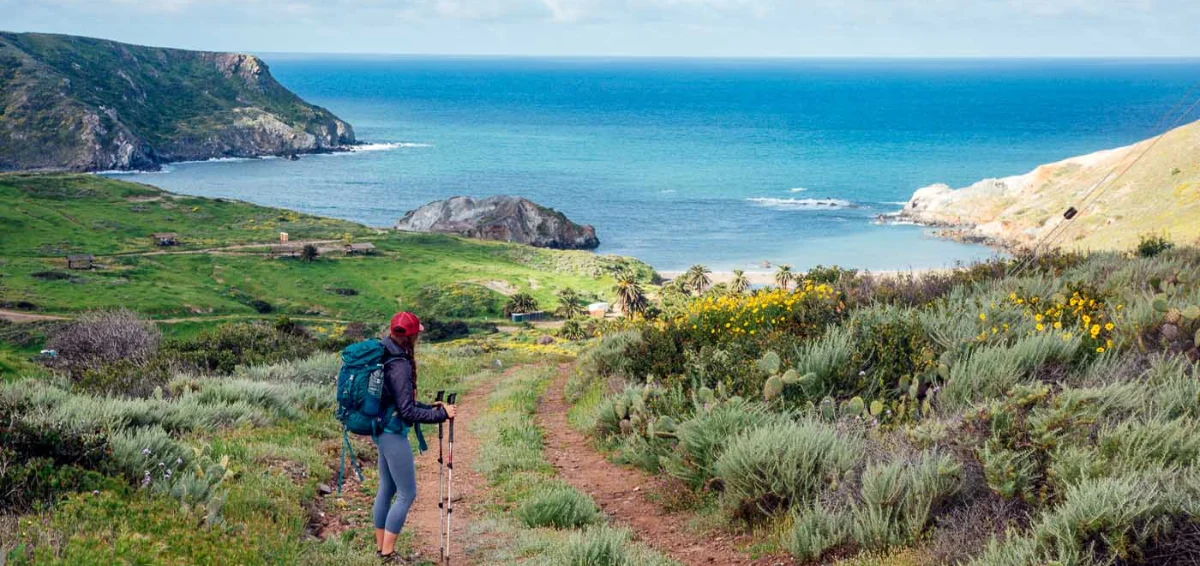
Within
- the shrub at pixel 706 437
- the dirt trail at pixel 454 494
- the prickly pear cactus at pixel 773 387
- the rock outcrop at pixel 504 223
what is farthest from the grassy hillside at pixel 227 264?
the shrub at pixel 706 437

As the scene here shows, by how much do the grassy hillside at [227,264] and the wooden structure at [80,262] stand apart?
0.87 meters

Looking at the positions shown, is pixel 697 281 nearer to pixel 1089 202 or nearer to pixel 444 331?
pixel 444 331

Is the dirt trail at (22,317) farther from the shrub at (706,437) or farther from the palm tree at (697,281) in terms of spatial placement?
the shrub at (706,437)

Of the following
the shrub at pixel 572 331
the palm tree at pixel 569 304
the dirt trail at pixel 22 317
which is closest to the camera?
the shrub at pixel 572 331

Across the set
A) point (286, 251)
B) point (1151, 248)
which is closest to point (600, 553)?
point (1151, 248)

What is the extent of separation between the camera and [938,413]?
1015 cm

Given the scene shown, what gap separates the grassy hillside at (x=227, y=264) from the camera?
76438 millimetres

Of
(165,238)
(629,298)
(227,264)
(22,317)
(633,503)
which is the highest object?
(633,503)

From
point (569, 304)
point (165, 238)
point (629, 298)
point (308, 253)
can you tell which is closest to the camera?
point (629, 298)

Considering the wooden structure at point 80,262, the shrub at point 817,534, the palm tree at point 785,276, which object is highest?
the shrub at point 817,534

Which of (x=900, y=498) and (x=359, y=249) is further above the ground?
(x=900, y=498)

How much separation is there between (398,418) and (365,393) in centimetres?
33

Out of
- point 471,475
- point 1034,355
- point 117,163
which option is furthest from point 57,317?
point 117,163

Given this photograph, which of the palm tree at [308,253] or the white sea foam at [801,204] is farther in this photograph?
the white sea foam at [801,204]
